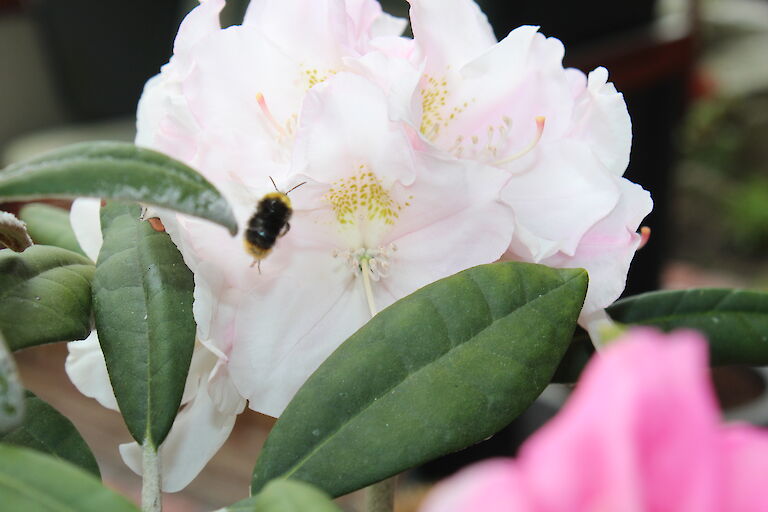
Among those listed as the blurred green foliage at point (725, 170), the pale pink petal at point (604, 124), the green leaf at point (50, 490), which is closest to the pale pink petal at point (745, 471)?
the green leaf at point (50, 490)

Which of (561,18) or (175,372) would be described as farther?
(561,18)

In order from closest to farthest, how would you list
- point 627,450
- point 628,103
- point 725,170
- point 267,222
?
1. point 627,450
2. point 267,222
3. point 628,103
4. point 725,170

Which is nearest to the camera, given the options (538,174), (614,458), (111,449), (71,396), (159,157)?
(614,458)

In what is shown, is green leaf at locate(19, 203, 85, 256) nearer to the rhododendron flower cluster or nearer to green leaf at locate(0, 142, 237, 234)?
the rhododendron flower cluster

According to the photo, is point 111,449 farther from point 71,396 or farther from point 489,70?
point 489,70

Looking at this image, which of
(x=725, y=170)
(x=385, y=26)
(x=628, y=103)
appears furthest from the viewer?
(x=725, y=170)

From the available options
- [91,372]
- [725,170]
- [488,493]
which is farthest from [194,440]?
[725,170]

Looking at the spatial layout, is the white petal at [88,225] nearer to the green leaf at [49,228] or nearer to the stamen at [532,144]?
the green leaf at [49,228]

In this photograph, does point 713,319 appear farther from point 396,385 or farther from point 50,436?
point 50,436

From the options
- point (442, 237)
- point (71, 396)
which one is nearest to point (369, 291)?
point (442, 237)
